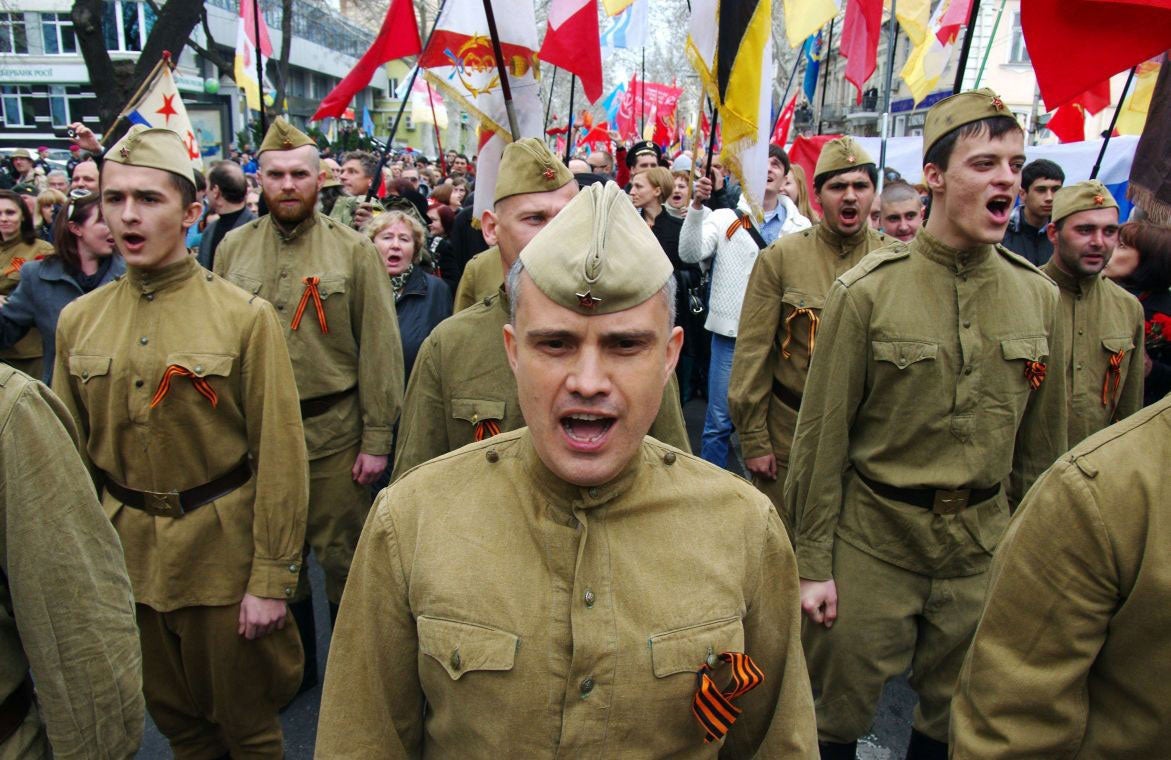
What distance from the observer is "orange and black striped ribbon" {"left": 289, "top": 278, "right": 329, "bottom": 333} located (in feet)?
14.3

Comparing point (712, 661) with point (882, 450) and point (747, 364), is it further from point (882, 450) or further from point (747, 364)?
point (747, 364)

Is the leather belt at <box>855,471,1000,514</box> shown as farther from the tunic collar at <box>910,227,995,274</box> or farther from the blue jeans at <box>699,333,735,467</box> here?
the blue jeans at <box>699,333,735,467</box>

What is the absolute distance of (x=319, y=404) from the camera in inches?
171

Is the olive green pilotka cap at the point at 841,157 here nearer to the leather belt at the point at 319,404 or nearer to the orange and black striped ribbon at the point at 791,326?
the orange and black striped ribbon at the point at 791,326

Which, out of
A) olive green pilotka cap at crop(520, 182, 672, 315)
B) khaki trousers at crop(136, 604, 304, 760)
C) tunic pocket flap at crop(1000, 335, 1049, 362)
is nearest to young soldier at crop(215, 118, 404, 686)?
khaki trousers at crop(136, 604, 304, 760)

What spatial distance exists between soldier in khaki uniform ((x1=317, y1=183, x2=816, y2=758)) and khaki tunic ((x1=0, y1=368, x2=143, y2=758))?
2.01ft

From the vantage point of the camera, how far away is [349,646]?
1752 mm

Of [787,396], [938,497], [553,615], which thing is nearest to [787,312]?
[787,396]

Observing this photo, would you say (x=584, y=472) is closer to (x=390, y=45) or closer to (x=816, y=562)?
(x=816, y=562)

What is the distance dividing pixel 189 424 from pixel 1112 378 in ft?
12.7

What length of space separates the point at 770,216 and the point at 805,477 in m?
3.87

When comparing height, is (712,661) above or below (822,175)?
below

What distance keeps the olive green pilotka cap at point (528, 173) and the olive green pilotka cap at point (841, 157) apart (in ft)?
6.45

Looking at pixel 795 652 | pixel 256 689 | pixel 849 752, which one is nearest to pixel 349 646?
pixel 795 652
